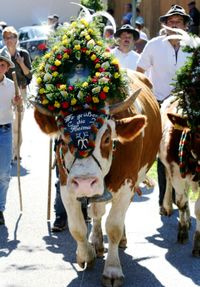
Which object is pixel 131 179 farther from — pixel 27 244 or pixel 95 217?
pixel 27 244

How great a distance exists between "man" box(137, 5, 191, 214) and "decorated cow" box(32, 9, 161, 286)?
7.84 feet

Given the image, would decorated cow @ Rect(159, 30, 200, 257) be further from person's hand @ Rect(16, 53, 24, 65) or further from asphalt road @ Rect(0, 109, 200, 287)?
person's hand @ Rect(16, 53, 24, 65)

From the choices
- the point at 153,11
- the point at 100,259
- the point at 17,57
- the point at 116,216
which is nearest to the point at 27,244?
the point at 100,259

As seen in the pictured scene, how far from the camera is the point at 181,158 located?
6.72 m

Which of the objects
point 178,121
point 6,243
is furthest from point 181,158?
point 6,243

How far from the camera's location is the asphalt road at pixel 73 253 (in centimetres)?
609

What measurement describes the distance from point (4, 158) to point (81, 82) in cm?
252

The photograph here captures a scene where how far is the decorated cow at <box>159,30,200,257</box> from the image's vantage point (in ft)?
21.2

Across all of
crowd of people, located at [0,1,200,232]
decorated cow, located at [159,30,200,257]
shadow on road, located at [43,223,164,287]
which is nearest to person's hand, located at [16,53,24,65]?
crowd of people, located at [0,1,200,232]

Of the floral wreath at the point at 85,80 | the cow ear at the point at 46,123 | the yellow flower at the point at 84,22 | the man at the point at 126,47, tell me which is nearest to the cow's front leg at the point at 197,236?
the floral wreath at the point at 85,80

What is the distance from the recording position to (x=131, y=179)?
613 cm

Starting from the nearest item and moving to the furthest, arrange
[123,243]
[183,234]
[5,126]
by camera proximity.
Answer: [123,243]
[183,234]
[5,126]

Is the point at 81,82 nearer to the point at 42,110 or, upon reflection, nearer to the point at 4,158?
the point at 42,110

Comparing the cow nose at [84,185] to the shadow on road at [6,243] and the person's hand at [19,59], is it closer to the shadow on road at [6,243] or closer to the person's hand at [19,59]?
the shadow on road at [6,243]
